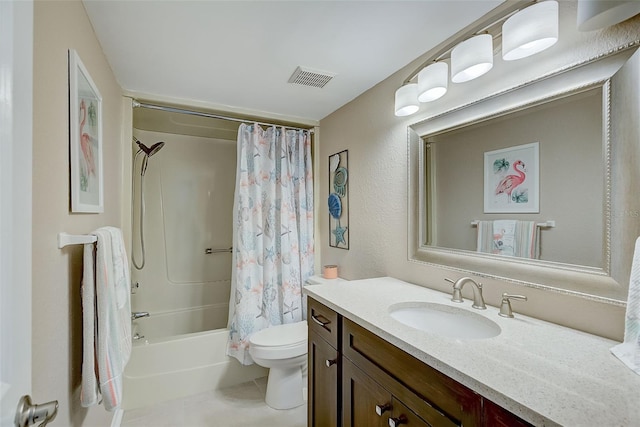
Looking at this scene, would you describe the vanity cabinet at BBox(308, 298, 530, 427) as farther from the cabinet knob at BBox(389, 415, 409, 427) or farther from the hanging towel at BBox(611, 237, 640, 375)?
the hanging towel at BBox(611, 237, 640, 375)

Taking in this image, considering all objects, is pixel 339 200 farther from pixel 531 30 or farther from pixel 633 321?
pixel 633 321

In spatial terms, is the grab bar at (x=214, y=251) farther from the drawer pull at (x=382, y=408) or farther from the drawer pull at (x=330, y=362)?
the drawer pull at (x=382, y=408)

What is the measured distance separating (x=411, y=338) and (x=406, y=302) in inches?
16.5

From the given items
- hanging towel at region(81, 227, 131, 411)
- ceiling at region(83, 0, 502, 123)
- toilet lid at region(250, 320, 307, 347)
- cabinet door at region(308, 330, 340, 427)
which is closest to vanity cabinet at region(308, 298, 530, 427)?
cabinet door at region(308, 330, 340, 427)

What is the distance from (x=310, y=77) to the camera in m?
1.93

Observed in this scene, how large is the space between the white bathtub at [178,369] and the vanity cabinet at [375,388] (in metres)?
1.07

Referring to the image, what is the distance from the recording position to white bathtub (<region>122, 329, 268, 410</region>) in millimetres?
2129

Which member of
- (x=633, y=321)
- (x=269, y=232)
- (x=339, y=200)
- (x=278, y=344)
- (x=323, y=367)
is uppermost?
(x=339, y=200)

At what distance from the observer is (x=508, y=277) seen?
124 centimetres

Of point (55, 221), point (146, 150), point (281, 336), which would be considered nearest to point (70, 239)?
point (55, 221)

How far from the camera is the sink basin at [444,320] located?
3.94ft

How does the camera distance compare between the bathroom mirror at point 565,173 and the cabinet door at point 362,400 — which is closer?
the bathroom mirror at point 565,173
